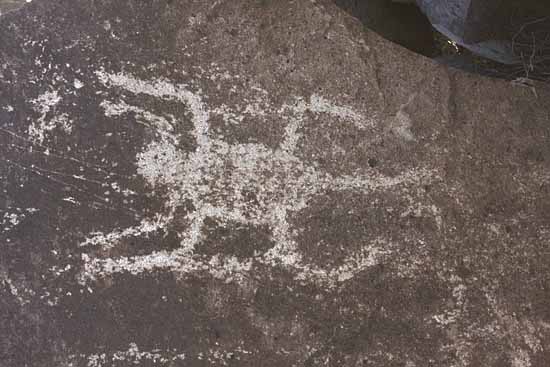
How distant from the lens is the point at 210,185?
2205 mm

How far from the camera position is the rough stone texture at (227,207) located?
2.20 metres

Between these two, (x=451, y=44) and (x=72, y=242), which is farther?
(x=451, y=44)

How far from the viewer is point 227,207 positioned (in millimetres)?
2209

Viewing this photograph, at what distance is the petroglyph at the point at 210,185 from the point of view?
221cm

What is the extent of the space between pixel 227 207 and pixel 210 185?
13 centimetres

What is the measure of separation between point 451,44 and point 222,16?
1.10 metres

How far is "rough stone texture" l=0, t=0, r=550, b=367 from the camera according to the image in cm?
220

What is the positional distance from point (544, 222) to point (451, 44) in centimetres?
94

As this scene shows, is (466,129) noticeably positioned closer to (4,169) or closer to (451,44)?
(451,44)

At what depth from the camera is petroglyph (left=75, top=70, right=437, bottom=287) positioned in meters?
2.21

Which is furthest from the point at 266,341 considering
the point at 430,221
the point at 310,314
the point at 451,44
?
the point at 451,44

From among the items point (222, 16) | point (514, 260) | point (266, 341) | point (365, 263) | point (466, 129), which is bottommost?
point (266, 341)

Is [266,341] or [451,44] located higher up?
[451,44]

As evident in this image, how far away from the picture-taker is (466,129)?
7.43 feet
